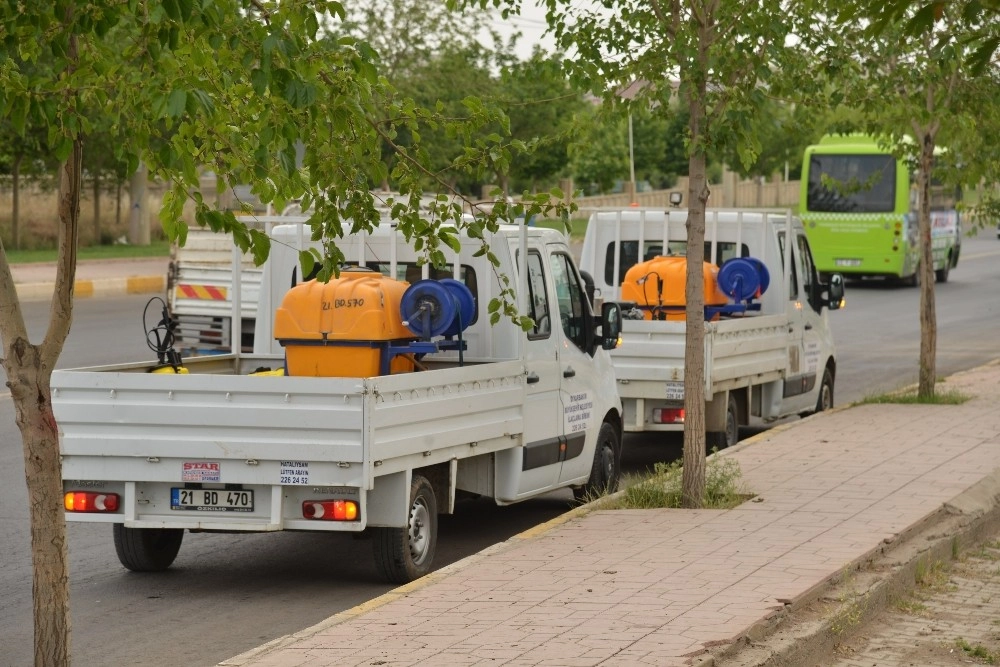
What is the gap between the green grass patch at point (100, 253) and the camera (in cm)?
3435

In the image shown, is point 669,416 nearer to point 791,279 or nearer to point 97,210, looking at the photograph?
point 791,279

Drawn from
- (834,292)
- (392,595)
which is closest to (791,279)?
(834,292)

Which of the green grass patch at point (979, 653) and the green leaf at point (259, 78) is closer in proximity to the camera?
the green leaf at point (259, 78)

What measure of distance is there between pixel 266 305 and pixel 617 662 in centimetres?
481

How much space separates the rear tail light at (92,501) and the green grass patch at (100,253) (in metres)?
25.5

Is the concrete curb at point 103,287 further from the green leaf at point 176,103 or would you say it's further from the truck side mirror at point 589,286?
the green leaf at point 176,103

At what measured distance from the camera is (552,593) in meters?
7.54

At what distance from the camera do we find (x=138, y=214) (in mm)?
41719

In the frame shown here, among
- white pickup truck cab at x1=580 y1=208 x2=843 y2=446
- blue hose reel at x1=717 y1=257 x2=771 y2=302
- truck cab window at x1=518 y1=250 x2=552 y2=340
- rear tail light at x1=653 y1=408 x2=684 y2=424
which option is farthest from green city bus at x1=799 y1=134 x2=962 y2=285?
truck cab window at x1=518 y1=250 x2=552 y2=340

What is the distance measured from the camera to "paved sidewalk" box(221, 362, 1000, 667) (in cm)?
655

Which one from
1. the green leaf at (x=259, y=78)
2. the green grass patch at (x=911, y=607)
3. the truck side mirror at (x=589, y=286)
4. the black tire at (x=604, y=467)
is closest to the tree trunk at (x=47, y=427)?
the green leaf at (x=259, y=78)

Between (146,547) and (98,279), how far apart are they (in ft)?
70.4

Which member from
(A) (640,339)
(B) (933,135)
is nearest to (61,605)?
(A) (640,339)

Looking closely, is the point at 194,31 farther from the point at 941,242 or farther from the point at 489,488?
the point at 941,242
